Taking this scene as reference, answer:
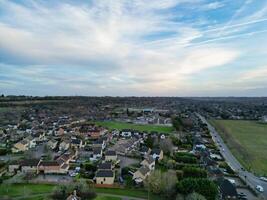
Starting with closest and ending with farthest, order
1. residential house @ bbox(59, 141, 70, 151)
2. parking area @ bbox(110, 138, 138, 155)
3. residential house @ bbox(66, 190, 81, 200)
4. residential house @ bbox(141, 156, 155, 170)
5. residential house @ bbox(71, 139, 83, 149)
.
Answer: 1. residential house @ bbox(66, 190, 81, 200)
2. residential house @ bbox(141, 156, 155, 170)
3. parking area @ bbox(110, 138, 138, 155)
4. residential house @ bbox(59, 141, 70, 151)
5. residential house @ bbox(71, 139, 83, 149)

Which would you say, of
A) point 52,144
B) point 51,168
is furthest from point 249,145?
point 51,168

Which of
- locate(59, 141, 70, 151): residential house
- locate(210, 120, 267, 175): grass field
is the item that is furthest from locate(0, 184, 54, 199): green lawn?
locate(210, 120, 267, 175): grass field

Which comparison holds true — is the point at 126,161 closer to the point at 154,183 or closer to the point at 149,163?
the point at 149,163

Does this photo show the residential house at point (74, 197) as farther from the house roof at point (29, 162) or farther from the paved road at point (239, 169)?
the paved road at point (239, 169)

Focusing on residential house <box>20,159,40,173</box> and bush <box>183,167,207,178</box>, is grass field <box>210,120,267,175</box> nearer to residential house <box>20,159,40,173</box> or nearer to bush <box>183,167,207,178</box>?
bush <box>183,167,207,178</box>

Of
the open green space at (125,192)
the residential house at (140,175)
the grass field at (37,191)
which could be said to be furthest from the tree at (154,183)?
the residential house at (140,175)

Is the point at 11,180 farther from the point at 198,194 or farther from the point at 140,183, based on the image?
the point at 198,194
